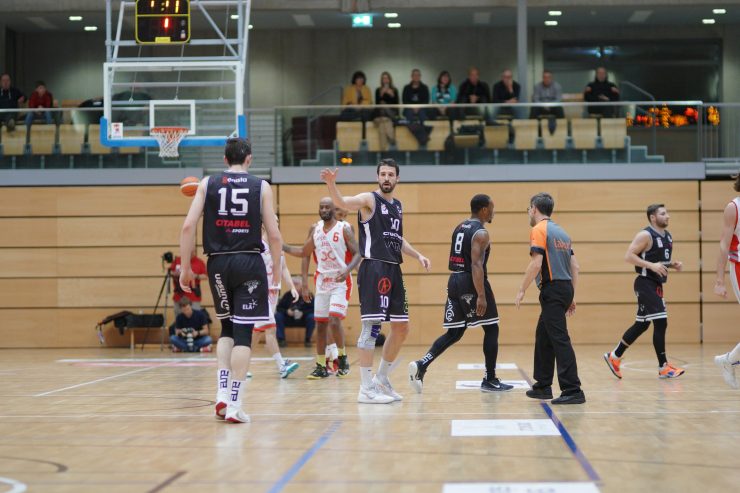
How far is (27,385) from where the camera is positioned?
32.6ft

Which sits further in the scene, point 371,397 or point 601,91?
point 601,91

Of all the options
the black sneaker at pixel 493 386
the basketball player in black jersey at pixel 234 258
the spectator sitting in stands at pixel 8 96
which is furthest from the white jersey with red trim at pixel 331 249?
the spectator sitting in stands at pixel 8 96

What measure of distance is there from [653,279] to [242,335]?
5.49 m

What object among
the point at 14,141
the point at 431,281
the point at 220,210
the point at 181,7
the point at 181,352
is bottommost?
the point at 181,352

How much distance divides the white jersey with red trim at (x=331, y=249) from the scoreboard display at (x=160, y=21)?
204 inches

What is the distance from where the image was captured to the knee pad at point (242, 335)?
6.58 metres

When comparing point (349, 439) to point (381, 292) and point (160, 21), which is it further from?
point (160, 21)

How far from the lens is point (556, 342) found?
25.3 ft

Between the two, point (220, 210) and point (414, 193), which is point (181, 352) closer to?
point (414, 193)

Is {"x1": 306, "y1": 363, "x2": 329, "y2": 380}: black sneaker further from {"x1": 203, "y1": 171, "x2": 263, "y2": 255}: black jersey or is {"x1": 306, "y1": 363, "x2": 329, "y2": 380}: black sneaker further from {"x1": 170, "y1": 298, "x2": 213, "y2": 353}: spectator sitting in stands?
{"x1": 170, "y1": 298, "x2": 213, "y2": 353}: spectator sitting in stands

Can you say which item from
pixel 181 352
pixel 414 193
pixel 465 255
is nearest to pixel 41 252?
pixel 181 352

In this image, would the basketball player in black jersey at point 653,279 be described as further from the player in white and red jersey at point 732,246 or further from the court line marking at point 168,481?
the court line marking at point 168,481

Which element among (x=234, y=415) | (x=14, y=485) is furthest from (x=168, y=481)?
(x=234, y=415)

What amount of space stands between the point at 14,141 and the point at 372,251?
39.4ft
